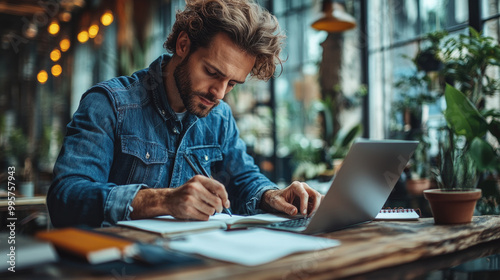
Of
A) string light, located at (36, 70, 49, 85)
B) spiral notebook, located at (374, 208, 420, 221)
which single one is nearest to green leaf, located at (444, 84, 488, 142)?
spiral notebook, located at (374, 208, 420, 221)

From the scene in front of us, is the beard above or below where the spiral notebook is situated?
above

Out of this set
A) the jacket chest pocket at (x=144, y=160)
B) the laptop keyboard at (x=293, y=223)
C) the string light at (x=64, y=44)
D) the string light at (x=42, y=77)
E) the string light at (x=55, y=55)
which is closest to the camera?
the laptop keyboard at (x=293, y=223)

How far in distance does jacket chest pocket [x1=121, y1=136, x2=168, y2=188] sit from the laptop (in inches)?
23.4

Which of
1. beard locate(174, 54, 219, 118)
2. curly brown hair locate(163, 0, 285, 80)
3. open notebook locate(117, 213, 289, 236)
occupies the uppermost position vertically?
curly brown hair locate(163, 0, 285, 80)

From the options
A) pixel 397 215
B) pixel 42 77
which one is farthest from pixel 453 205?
pixel 42 77

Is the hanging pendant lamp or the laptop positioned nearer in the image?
the laptop

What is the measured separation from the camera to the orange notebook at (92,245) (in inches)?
27.0

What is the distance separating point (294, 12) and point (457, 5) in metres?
2.68

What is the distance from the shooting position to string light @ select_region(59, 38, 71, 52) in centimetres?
844

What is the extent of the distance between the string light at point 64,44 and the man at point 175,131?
7.39m

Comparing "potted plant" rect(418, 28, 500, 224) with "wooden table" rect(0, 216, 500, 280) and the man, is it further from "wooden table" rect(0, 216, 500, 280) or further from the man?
the man

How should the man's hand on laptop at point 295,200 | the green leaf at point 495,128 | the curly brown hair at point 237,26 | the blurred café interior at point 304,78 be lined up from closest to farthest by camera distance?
1. the man's hand on laptop at point 295,200
2. the curly brown hair at point 237,26
3. the green leaf at point 495,128
4. the blurred café interior at point 304,78

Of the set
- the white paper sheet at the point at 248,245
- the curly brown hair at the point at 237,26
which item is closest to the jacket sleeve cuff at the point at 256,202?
the curly brown hair at the point at 237,26

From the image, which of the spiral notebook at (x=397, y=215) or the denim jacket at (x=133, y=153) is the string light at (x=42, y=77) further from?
the spiral notebook at (x=397, y=215)
